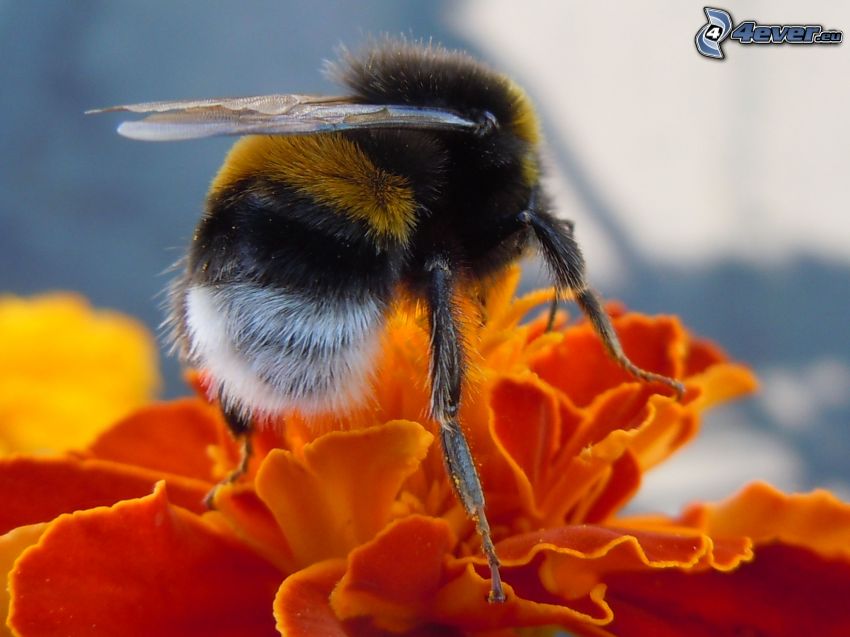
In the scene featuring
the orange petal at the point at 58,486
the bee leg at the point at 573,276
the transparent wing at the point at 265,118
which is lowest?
the orange petal at the point at 58,486

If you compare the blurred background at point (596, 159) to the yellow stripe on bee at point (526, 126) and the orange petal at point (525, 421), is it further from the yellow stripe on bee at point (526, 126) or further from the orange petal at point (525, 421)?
the orange petal at point (525, 421)

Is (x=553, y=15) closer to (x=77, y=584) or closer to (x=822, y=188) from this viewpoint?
(x=822, y=188)

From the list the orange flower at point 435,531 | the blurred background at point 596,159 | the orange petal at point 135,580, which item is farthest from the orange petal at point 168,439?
the blurred background at point 596,159

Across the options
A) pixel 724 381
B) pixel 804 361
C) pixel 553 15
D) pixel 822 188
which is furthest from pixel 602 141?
pixel 724 381

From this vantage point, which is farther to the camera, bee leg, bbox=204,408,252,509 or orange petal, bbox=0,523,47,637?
bee leg, bbox=204,408,252,509

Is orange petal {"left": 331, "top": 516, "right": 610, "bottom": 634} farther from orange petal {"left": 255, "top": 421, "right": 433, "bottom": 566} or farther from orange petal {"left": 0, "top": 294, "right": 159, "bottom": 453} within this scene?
orange petal {"left": 0, "top": 294, "right": 159, "bottom": 453}

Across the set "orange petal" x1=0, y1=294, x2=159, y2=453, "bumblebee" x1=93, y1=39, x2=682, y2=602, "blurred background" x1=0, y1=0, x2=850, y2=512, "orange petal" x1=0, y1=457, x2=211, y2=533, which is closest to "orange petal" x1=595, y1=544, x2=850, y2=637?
"bumblebee" x1=93, y1=39, x2=682, y2=602

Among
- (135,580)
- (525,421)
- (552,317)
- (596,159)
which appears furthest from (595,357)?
(596,159)
